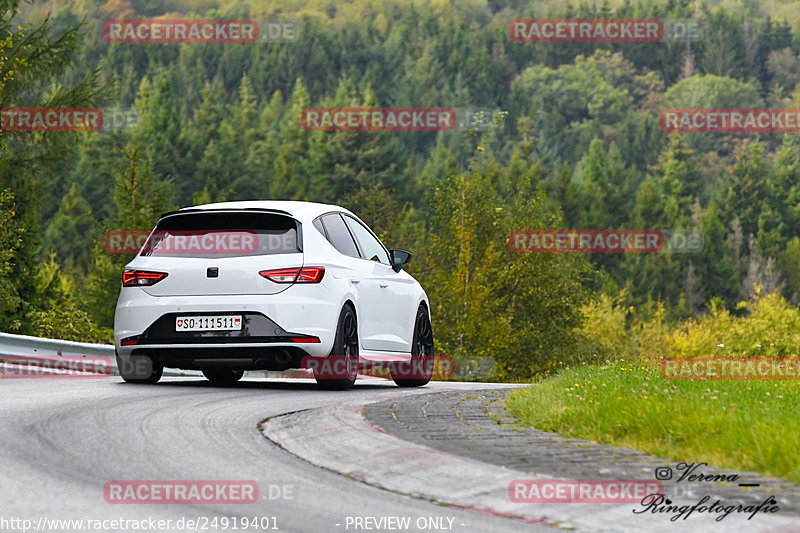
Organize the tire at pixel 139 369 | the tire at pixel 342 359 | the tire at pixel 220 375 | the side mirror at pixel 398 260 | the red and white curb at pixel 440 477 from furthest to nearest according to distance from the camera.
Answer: the tire at pixel 220 375 < the side mirror at pixel 398 260 < the tire at pixel 139 369 < the tire at pixel 342 359 < the red and white curb at pixel 440 477

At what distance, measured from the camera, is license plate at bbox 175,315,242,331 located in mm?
11688

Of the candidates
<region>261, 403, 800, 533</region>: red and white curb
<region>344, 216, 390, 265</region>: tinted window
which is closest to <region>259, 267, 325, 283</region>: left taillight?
<region>344, 216, 390, 265</region>: tinted window

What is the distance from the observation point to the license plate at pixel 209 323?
1169 centimetres

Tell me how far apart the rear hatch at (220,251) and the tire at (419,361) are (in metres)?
2.97

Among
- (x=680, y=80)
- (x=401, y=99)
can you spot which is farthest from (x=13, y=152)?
(x=680, y=80)

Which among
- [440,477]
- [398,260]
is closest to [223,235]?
[398,260]

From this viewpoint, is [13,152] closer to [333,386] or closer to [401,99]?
[333,386]

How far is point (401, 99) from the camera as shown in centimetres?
15525

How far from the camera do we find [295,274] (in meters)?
11.7

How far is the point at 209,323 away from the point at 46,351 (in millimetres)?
4550

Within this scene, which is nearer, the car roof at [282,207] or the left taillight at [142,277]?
the left taillight at [142,277]

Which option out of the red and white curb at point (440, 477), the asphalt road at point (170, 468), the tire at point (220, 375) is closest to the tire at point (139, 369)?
the asphalt road at point (170, 468)

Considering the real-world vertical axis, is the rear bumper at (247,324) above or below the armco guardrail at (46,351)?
above

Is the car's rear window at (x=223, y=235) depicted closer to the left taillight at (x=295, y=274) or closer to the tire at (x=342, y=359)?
the left taillight at (x=295, y=274)
